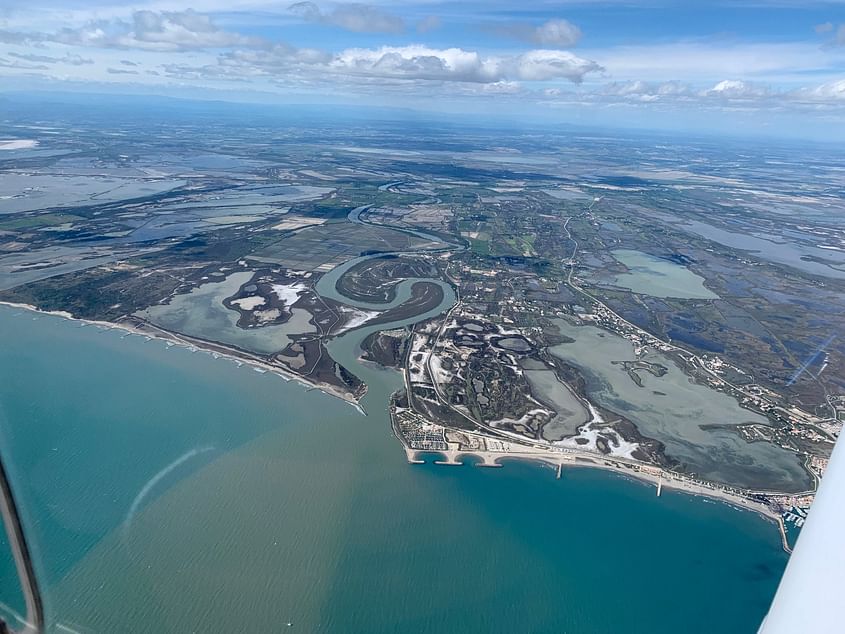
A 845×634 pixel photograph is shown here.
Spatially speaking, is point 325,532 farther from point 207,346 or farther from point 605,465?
Result: point 207,346

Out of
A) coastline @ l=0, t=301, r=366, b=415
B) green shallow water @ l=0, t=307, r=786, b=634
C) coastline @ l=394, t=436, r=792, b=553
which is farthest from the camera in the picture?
coastline @ l=0, t=301, r=366, b=415

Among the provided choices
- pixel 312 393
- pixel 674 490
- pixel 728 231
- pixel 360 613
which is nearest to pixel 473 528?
pixel 360 613

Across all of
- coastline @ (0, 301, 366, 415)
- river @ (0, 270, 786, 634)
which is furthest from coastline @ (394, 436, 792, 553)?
coastline @ (0, 301, 366, 415)

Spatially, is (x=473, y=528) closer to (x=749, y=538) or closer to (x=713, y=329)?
(x=749, y=538)

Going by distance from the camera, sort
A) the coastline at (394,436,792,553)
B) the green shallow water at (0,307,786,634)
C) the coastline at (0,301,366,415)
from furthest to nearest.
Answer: the coastline at (0,301,366,415) → the coastline at (394,436,792,553) → the green shallow water at (0,307,786,634)

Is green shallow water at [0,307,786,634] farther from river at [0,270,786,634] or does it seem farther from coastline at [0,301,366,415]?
coastline at [0,301,366,415]

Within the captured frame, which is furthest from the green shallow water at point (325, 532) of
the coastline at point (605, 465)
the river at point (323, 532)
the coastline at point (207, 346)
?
the coastline at point (207, 346)
